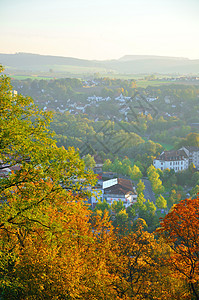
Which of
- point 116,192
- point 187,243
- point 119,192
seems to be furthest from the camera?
point 116,192

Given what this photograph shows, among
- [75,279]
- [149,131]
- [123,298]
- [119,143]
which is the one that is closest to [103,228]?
[123,298]

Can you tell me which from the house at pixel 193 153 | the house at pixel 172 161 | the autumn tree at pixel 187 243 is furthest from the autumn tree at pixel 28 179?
the house at pixel 193 153

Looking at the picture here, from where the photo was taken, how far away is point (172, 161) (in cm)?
7044

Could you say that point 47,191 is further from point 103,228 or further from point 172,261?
point 103,228

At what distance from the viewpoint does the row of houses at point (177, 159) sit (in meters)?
70.1

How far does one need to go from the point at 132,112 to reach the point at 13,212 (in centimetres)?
12134

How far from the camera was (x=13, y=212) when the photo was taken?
955cm

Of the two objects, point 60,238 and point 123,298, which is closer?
point 60,238

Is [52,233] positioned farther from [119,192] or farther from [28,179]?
[119,192]

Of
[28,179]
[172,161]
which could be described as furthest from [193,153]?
[28,179]

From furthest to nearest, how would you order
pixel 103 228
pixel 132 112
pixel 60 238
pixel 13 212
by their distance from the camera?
pixel 132 112, pixel 103 228, pixel 60 238, pixel 13 212

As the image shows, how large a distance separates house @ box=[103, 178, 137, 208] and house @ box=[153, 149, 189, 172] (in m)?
18.7

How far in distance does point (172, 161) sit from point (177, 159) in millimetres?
1457

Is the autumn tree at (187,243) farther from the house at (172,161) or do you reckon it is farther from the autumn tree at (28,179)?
the house at (172,161)
